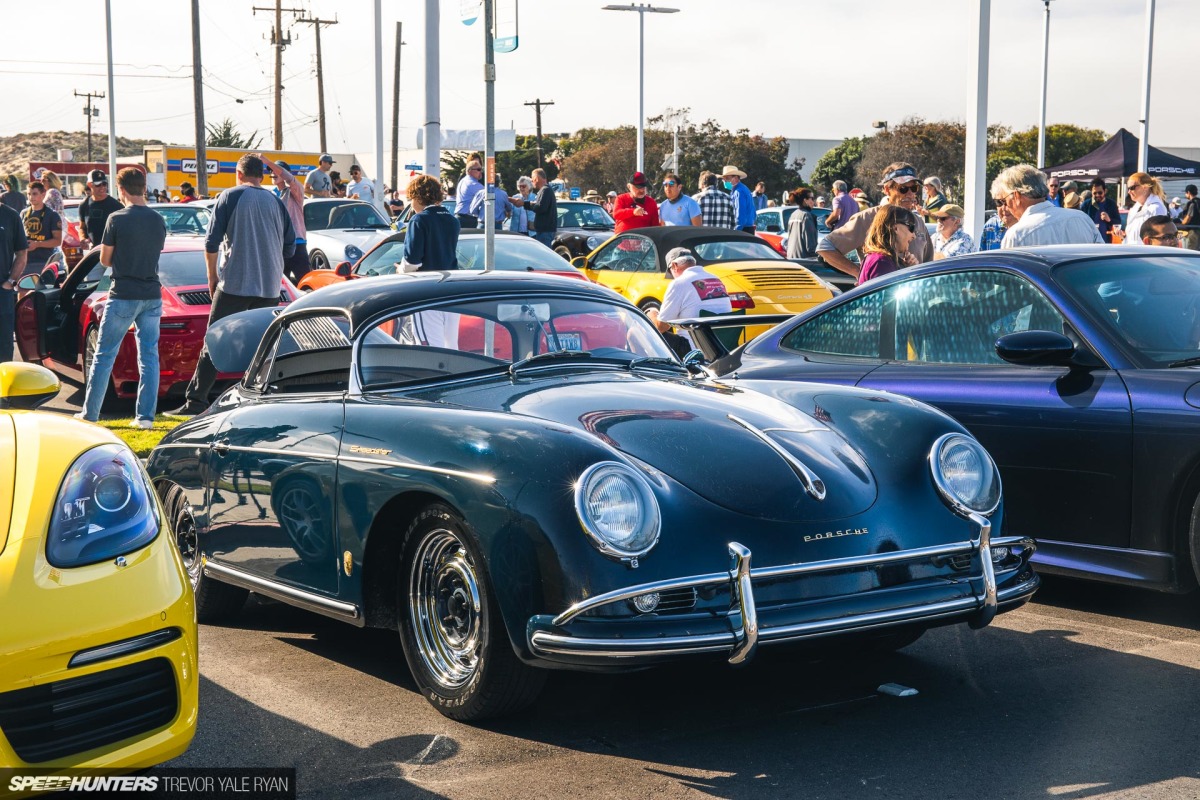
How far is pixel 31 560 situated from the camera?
3209 mm

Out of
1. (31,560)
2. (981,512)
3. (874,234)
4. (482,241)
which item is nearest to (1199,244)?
(874,234)

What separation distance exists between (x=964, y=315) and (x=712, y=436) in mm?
2198

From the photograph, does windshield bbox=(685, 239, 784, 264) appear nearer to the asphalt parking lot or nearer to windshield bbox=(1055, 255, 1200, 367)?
windshield bbox=(1055, 255, 1200, 367)

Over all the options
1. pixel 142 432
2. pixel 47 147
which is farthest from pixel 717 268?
pixel 47 147

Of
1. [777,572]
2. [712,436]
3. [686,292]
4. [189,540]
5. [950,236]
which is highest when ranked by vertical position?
[950,236]

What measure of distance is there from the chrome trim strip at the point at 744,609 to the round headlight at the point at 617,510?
0.24m

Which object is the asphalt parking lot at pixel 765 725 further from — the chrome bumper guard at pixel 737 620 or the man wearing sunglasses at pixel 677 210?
the man wearing sunglasses at pixel 677 210

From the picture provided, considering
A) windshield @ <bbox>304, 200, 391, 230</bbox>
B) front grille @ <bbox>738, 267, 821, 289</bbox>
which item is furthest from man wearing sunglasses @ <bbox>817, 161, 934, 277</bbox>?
windshield @ <bbox>304, 200, 391, 230</bbox>

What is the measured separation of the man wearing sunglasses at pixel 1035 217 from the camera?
26.4ft

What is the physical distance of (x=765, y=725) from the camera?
424cm

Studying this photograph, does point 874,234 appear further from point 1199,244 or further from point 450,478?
point 450,478

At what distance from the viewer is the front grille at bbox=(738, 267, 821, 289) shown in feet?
45.6

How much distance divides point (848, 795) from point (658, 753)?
611 millimetres

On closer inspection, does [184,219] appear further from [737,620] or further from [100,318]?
[737,620]
